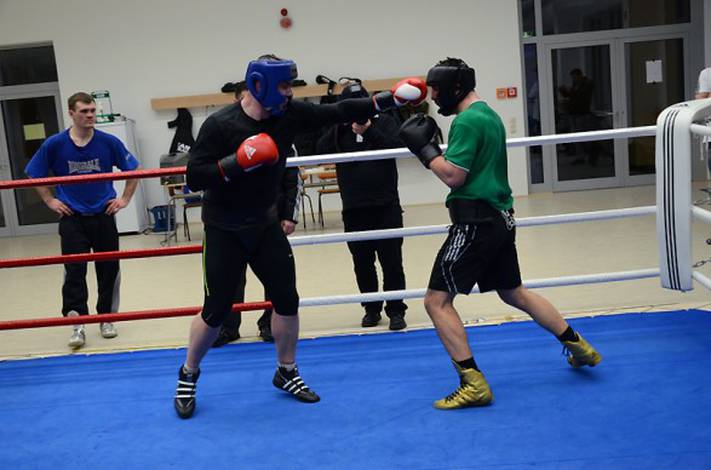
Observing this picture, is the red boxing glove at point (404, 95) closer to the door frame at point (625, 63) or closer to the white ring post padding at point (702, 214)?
the white ring post padding at point (702, 214)

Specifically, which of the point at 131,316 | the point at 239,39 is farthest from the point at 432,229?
the point at 239,39

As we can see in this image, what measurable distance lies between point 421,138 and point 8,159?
8.69 m

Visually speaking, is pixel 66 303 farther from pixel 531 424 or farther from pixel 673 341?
pixel 673 341

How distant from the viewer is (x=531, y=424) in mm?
2732

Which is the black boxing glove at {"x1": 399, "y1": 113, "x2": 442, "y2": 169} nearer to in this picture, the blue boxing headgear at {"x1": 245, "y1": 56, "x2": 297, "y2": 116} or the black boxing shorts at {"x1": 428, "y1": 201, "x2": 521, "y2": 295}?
the black boxing shorts at {"x1": 428, "y1": 201, "x2": 521, "y2": 295}

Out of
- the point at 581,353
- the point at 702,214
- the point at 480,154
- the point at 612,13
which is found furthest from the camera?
the point at 612,13

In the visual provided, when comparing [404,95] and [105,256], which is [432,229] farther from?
[105,256]

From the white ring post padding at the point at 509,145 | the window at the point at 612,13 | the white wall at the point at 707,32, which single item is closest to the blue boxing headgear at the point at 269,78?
the white ring post padding at the point at 509,145

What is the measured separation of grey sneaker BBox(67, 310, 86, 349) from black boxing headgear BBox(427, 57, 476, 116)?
2.33m

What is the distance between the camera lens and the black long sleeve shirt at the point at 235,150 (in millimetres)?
2848

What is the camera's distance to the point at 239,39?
9742 millimetres

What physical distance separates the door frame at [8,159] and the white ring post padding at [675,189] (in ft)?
27.7

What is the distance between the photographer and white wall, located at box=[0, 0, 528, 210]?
969 cm

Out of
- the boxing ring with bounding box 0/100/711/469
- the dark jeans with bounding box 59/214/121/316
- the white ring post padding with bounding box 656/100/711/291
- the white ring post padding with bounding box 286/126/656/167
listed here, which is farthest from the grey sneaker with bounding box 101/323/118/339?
the white ring post padding with bounding box 656/100/711/291
